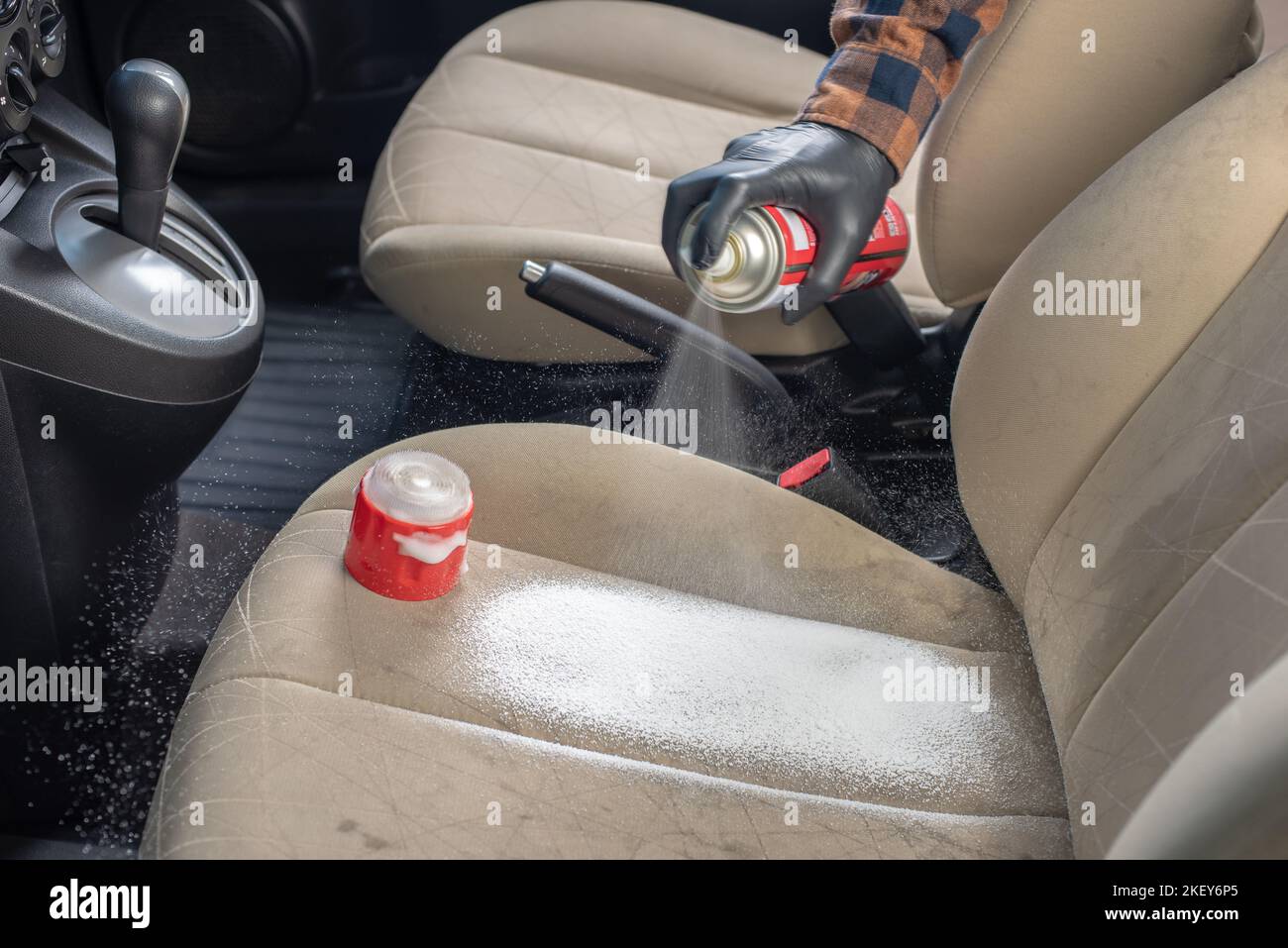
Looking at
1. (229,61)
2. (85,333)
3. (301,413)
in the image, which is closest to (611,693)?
(85,333)

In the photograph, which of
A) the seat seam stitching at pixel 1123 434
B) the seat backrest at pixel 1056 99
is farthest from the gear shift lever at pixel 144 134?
the seat seam stitching at pixel 1123 434

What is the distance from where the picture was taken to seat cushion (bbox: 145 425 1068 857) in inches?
30.8

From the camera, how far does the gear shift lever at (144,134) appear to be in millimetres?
1060

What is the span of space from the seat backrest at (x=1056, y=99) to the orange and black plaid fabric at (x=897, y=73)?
26 mm

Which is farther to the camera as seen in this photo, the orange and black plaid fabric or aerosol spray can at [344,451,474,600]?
the orange and black plaid fabric

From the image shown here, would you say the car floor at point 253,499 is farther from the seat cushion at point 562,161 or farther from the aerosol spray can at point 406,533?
the aerosol spray can at point 406,533

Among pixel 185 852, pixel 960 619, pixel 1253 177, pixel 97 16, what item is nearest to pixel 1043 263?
pixel 1253 177

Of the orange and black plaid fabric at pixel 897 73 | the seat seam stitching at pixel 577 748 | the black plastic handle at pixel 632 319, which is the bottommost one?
the seat seam stitching at pixel 577 748

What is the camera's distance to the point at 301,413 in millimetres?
1713

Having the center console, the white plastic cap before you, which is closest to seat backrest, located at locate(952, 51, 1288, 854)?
the white plastic cap

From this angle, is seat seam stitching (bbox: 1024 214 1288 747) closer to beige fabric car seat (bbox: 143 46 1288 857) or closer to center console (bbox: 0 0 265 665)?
beige fabric car seat (bbox: 143 46 1288 857)

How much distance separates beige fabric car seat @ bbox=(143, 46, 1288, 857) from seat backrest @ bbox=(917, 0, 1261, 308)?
0.14 metres

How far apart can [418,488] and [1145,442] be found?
51 cm

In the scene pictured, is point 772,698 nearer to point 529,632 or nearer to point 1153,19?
point 529,632
